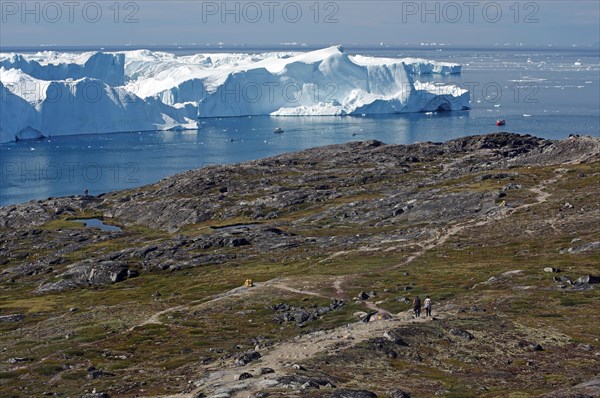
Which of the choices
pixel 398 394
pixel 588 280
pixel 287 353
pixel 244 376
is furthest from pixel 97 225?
pixel 398 394

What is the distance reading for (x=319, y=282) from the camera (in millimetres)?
60500

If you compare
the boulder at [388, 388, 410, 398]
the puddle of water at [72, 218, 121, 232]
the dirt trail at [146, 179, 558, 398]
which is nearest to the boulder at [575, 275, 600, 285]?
the dirt trail at [146, 179, 558, 398]

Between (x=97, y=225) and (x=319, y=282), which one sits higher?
(x=319, y=282)

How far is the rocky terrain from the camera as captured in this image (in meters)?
38.2

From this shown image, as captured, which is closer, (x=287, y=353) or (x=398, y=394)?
(x=398, y=394)

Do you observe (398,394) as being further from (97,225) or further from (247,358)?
(97,225)

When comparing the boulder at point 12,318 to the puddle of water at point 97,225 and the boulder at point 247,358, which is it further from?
the puddle of water at point 97,225

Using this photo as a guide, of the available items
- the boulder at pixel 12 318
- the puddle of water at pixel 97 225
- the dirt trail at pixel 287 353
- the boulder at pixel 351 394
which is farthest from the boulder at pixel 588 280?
the puddle of water at pixel 97 225

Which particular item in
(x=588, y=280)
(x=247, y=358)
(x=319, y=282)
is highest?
(x=588, y=280)

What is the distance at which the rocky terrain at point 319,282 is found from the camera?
125ft

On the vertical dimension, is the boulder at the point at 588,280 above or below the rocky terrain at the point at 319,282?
above

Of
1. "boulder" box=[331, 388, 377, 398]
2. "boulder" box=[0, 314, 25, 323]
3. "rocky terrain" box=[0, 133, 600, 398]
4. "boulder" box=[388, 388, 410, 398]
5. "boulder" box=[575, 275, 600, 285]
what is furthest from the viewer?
"boulder" box=[0, 314, 25, 323]

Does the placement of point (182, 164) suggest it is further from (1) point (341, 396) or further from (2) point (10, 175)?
(1) point (341, 396)

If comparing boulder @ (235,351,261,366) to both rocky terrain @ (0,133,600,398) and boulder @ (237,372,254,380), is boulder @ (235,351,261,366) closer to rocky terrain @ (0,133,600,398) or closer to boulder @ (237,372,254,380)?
rocky terrain @ (0,133,600,398)
